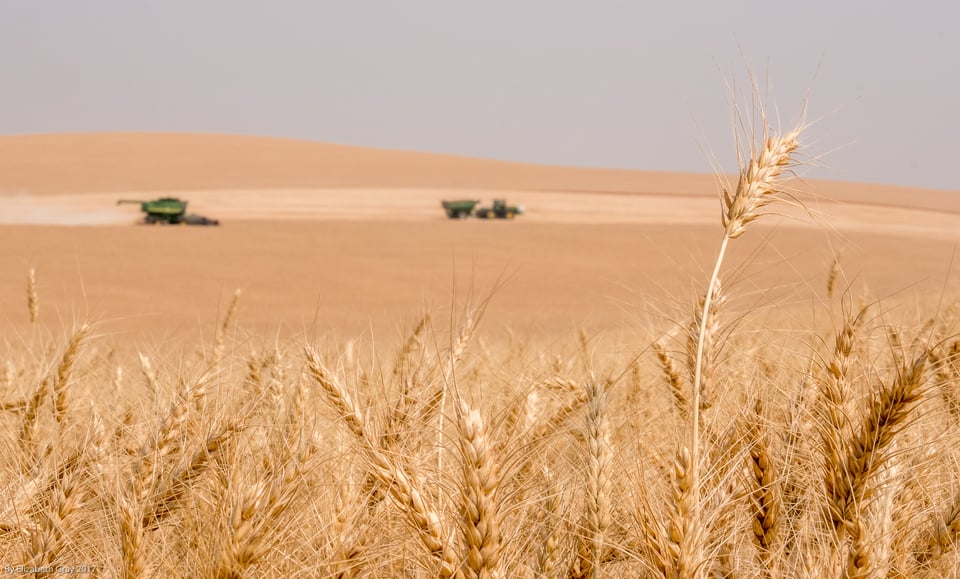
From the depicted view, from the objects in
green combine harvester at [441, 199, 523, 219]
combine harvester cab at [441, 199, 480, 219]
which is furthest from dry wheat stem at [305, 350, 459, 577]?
combine harvester cab at [441, 199, 480, 219]

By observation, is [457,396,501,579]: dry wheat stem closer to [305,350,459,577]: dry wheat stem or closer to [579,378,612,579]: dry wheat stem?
[305,350,459,577]: dry wheat stem

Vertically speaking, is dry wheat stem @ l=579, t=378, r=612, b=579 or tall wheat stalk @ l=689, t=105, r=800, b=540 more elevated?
tall wheat stalk @ l=689, t=105, r=800, b=540

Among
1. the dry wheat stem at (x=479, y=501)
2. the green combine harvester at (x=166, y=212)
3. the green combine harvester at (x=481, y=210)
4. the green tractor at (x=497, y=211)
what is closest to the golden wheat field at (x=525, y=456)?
the dry wheat stem at (x=479, y=501)

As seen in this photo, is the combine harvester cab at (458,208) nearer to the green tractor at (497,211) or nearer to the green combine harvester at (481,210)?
the green combine harvester at (481,210)

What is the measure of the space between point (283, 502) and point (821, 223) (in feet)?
4.09

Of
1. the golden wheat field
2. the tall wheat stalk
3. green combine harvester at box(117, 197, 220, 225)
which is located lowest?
green combine harvester at box(117, 197, 220, 225)

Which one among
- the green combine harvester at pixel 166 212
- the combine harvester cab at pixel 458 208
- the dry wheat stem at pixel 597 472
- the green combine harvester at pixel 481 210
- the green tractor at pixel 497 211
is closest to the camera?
the dry wheat stem at pixel 597 472

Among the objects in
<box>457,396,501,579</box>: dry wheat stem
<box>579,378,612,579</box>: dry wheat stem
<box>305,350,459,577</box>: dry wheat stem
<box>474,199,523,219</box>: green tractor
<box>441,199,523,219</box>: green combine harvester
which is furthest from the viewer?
<box>441,199,523,219</box>: green combine harvester

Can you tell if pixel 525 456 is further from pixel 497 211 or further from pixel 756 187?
pixel 497 211

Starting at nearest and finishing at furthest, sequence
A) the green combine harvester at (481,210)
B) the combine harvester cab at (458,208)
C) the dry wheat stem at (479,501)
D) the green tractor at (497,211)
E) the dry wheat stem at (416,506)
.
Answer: the dry wheat stem at (479,501)
the dry wheat stem at (416,506)
the green tractor at (497,211)
the green combine harvester at (481,210)
the combine harvester cab at (458,208)

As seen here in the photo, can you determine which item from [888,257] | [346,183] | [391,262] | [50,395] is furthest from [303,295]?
[346,183]

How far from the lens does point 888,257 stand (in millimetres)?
24703

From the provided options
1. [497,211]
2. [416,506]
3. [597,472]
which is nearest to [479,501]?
[416,506]

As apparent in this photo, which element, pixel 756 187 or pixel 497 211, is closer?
pixel 756 187
